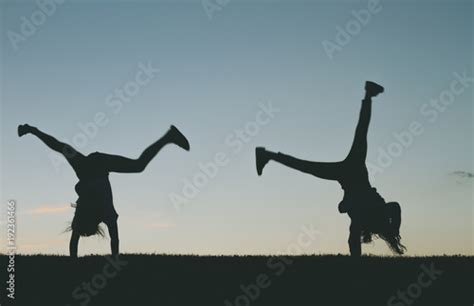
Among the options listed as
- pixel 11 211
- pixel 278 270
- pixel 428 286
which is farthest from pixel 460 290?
pixel 11 211

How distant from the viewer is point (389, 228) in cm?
1549

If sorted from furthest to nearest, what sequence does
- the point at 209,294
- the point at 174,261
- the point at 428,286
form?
the point at 174,261 → the point at 428,286 → the point at 209,294

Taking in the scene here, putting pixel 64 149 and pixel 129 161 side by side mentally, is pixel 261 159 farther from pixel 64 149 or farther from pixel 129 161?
pixel 64 149

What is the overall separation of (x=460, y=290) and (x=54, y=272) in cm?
830

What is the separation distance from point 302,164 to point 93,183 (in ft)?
17.0

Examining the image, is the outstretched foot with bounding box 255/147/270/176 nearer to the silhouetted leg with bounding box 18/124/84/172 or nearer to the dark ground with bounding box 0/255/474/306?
the dark ground with bounding box 0/255/474/306

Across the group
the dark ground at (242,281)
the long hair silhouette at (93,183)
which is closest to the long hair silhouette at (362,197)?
the dark ground at (242,281)

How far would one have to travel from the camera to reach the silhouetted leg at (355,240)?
14906 millimetres

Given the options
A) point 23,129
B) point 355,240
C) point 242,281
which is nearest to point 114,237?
point 23,129

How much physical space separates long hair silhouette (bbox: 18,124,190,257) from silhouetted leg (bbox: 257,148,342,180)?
106 inches

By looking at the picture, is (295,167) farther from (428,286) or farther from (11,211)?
(11,211)

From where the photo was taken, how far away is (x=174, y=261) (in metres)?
15.1

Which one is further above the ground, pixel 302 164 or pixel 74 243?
pixel 302 164

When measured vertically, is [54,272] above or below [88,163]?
below
